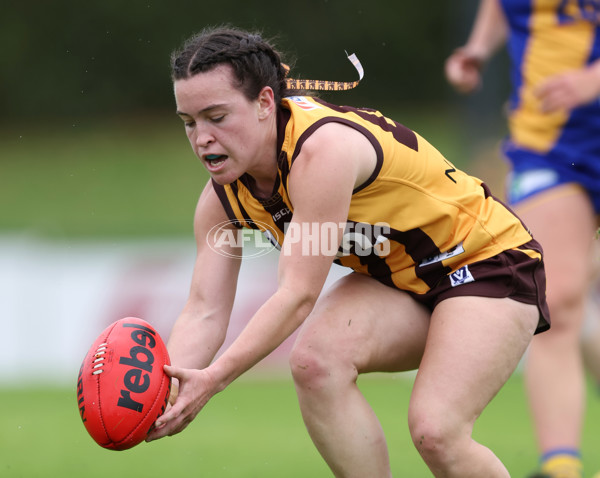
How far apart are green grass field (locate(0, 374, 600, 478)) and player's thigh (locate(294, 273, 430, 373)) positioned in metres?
1.59

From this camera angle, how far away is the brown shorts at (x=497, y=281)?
11.2ft

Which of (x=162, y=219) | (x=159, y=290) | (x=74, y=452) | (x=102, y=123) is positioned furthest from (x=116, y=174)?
(x=74, y=452)

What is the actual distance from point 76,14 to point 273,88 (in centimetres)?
1325

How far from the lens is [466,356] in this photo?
10.7 feet

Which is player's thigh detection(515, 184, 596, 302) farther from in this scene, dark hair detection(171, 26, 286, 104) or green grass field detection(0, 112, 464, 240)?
green grass field detection(0, 112, 464, 240)

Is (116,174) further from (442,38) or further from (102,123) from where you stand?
(442,38)

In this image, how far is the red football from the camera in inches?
123

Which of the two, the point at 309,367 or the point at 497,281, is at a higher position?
the point at 497,281

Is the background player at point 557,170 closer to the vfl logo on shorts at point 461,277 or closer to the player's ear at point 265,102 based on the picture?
the vfl logo on shorts at point 461,277

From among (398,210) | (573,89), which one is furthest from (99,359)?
(573,89)

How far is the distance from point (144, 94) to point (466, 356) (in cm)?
1312

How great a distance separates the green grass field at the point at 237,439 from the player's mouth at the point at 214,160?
2.19m


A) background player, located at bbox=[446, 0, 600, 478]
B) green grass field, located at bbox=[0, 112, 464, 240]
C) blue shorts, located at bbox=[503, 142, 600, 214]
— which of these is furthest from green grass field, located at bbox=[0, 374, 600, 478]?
green grass field, located at bbox=[0, 112, 464, 240]

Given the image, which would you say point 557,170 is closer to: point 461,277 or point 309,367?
point 461,277
